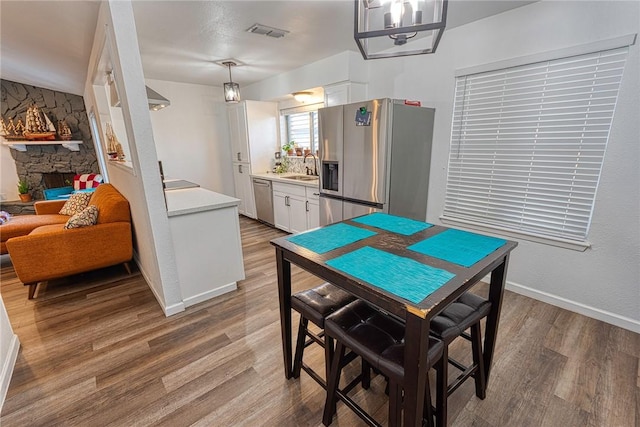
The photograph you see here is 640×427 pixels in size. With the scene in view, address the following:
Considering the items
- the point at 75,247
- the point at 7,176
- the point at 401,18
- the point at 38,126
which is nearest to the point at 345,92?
the point at 401,18

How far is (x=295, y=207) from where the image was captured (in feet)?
13.0

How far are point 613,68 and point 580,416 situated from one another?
2198 mm

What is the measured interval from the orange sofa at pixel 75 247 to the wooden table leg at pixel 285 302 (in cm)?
219

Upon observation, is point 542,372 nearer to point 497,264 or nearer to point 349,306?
point 497,264

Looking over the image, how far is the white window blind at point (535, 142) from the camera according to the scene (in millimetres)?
2004

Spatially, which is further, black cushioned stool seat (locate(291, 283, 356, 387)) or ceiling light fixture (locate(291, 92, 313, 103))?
ceiling light fixture (locate(291, 92, 313, 103))

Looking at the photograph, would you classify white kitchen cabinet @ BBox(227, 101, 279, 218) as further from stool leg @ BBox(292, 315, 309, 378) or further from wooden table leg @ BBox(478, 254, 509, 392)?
wooden table leg @ BBox(478, 254, 509, 392)

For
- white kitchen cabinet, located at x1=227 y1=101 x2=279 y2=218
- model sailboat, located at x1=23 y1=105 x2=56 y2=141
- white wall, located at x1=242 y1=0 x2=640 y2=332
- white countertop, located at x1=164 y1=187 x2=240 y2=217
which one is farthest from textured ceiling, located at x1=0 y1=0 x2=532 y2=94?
white countertop, located at x1=164 y1=187 x2=240 y2=217

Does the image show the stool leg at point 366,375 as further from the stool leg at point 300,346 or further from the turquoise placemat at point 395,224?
the turquoise placemat at point 395,224

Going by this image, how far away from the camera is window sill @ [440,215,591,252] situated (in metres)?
2.18

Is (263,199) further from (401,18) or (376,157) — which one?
(401,18)

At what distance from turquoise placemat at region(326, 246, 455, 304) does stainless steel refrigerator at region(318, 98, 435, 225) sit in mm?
1446

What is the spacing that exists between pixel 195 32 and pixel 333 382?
3.07 metres

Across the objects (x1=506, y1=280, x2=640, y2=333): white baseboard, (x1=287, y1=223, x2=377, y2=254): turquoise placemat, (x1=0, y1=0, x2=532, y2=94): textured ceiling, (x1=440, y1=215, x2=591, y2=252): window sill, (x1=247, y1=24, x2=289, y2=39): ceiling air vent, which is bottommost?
(x1=506, y1=280, x2=640, y2=333): white baseboard
